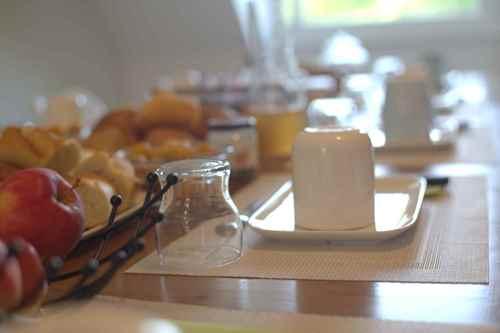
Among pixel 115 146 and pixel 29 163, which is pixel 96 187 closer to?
pixel 29 163

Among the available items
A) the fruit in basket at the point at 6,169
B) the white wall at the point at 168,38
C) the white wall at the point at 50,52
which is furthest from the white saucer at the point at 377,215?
the white wall at the point at 168,38

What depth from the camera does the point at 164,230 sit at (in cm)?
82

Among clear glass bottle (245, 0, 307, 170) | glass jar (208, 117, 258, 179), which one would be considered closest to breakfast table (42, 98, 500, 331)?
glass jar (208, 117, 258, 179)

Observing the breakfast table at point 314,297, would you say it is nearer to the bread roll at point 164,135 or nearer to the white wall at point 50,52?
the bread roll at point 164,135

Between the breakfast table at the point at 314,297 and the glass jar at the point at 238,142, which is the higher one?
→ the glass jar at the point at 238,142

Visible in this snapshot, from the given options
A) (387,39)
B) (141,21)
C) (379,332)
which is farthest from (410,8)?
(379,332)

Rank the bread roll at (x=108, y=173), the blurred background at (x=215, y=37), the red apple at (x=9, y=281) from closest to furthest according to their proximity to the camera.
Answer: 1. the red apple at (x=9, y=281)
2. the bread roll at (x=108, y=173)
3. the blurred background at (x=215, y=37)

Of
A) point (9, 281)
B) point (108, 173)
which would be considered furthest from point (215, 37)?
point (9, 281)

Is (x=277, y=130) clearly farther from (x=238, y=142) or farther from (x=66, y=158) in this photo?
(x=66, y=158)

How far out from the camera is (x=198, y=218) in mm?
818

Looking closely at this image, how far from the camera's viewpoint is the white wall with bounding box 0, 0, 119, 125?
277 cm

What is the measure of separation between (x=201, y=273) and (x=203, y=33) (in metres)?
3.01

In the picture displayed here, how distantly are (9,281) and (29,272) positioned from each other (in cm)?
3

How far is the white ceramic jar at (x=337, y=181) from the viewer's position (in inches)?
32.3
